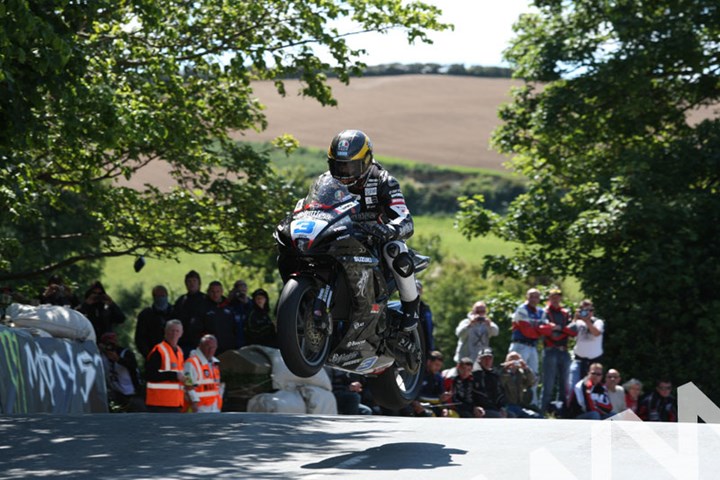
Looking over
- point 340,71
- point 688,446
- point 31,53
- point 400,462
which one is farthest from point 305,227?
point 340,71

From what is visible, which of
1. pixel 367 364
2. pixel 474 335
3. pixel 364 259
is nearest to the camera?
pixel 364 259

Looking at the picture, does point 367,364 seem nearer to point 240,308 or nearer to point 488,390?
point 488,390

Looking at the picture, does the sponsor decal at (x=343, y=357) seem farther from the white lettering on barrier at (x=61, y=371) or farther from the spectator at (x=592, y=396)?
the spectator at (x=592, y=396)

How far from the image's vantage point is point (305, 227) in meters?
9.71

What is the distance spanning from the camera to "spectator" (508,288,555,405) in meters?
18.2

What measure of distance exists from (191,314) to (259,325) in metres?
0.99

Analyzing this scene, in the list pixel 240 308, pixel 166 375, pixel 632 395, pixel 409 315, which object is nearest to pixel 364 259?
pixel 409 315

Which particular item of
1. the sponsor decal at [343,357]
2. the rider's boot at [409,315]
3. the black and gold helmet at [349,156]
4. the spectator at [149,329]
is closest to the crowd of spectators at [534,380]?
the spectator at [149,329]

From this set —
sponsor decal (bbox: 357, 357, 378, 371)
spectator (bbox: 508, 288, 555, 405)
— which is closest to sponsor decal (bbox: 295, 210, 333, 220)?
sponsor decal (bbox: 357, 357, 378, 371)

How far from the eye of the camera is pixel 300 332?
9.55 m

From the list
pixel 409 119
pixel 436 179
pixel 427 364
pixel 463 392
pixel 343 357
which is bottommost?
pixel 463 392

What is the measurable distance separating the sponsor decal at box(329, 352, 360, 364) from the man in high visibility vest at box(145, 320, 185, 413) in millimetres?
4404

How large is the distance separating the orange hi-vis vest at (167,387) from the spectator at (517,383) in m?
4.69

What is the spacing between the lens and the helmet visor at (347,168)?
32.6 feet
